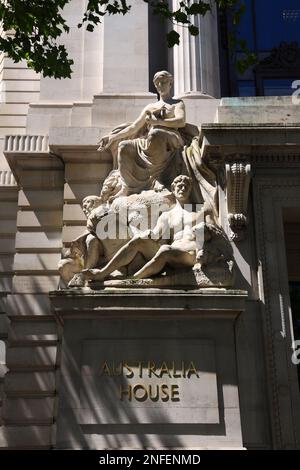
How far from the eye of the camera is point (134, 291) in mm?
10883

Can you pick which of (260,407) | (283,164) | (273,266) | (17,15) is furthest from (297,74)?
(260,407)

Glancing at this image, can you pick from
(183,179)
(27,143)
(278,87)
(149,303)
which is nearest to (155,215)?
(183,179)

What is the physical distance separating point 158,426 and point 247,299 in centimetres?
313

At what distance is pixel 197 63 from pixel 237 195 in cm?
537

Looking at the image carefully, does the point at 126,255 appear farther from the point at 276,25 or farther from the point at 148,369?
the point at 276,25

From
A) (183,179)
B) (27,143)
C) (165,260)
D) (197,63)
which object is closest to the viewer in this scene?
(165,260)

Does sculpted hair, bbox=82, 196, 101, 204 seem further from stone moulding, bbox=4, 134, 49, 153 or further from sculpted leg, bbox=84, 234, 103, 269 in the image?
stone moulding, bbox=4, 134, 49, 153

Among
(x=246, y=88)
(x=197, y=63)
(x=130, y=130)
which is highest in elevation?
(x=246, y=88)

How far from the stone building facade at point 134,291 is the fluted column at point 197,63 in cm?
4

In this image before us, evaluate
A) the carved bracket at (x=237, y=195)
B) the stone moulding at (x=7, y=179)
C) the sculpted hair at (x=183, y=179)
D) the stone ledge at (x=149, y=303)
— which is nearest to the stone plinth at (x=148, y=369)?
the stone ledge at (x=149, y=303)
